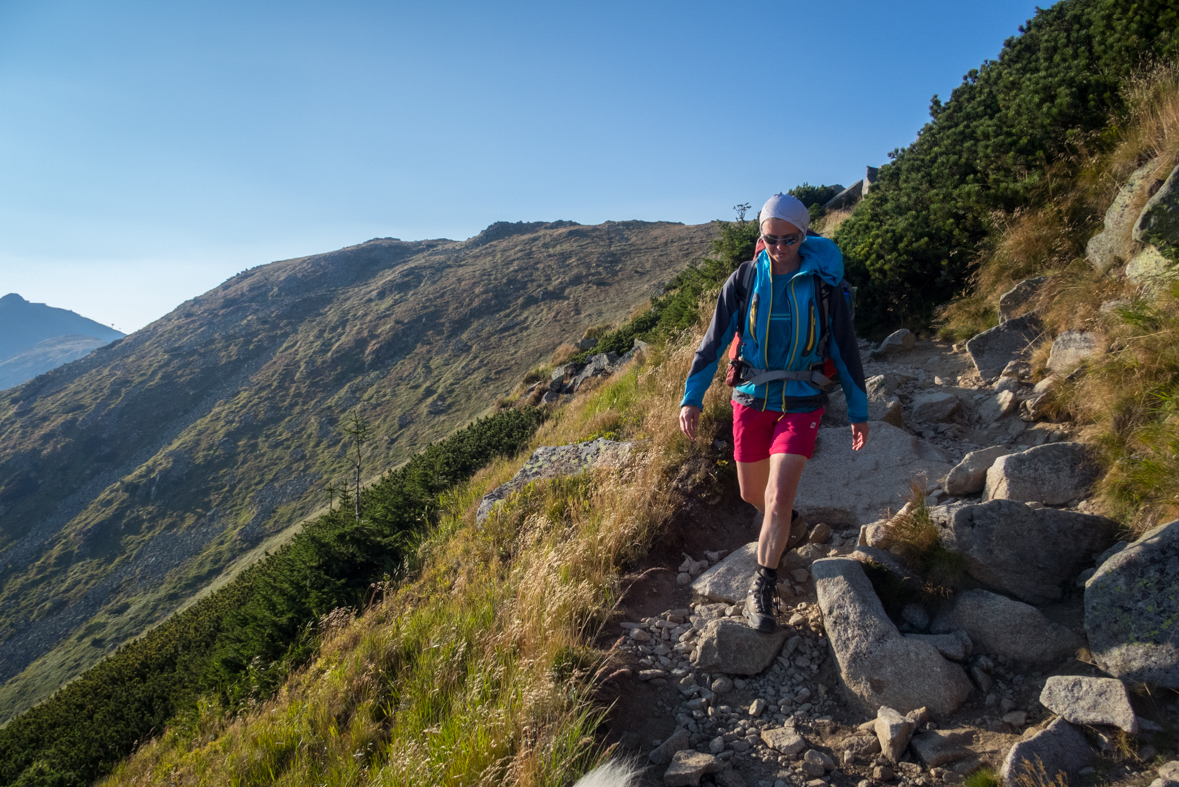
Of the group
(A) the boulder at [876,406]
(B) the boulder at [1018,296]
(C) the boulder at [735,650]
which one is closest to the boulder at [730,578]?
(C) the boulder at [735,650]

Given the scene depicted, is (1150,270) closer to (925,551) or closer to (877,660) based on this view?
(925,551)

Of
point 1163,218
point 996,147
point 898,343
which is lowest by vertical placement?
point 898,343

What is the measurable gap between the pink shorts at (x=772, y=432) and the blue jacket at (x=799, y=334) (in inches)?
2.3

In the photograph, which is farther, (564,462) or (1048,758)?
(564,462)

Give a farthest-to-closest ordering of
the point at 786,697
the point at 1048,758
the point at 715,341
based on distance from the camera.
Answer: the point at 715,341
the point at 786,697
the point at 1048,758

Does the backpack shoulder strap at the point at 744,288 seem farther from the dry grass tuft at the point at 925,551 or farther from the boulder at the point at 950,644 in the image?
the boulder at the point at 950,644

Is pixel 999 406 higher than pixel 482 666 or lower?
higher

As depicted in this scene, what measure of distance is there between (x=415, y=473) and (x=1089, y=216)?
35.1ft

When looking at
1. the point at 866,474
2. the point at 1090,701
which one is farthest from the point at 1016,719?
the point at 866,474

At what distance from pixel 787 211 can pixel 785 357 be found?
0.77 metres

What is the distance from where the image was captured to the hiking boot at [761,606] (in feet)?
9.61

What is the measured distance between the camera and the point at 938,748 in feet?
7.23

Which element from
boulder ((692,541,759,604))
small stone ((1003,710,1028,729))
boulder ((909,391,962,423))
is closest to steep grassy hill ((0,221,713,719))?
boulder ((909,391,962,423))

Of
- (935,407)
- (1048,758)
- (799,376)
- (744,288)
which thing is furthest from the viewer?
(935,407)
